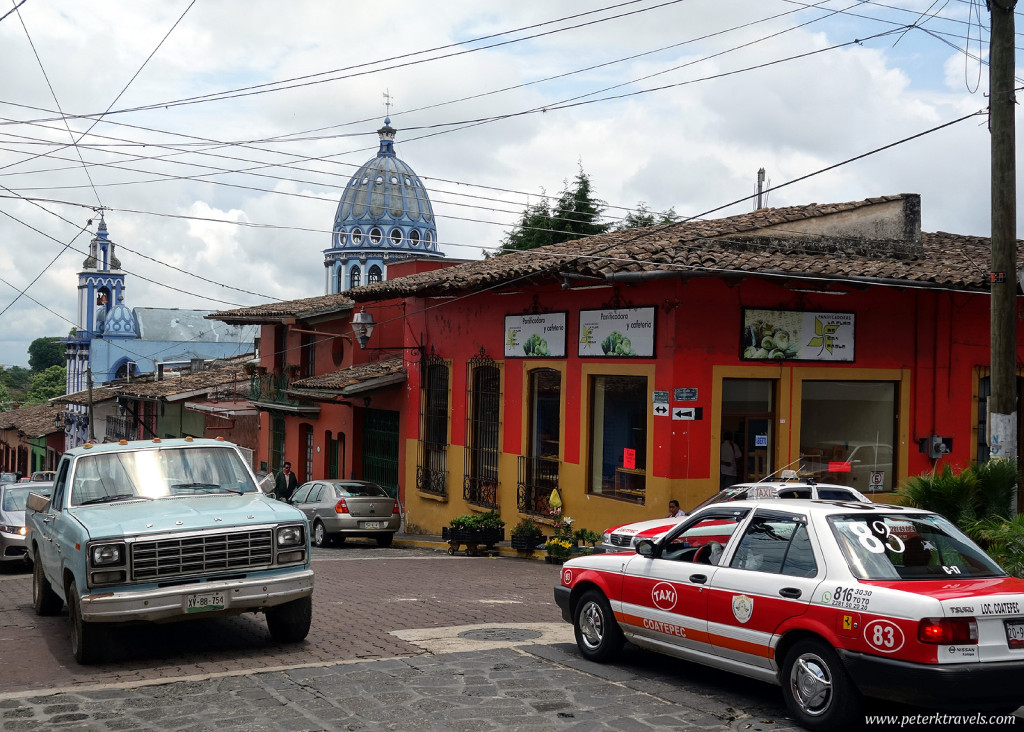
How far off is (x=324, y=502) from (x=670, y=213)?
91.3 ft

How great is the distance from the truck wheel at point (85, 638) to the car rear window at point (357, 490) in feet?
41.8

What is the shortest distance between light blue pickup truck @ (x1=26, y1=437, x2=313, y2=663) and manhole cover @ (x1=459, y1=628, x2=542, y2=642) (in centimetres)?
148

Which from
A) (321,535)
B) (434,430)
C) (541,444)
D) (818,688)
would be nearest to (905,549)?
(818,688)

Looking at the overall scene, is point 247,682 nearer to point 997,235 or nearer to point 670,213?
point 997,235

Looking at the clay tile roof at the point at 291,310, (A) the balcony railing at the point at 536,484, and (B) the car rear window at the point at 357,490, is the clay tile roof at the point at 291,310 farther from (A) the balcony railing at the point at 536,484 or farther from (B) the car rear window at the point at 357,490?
(A) the balcony railing at the point at 536,484

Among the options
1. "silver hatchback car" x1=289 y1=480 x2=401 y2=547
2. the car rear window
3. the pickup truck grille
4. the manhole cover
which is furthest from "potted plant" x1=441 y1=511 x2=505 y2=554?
the pickup truck grille

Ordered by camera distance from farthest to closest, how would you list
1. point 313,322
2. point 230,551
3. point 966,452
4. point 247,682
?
point 313,322, point 966,452, point 230,551, point 247,682

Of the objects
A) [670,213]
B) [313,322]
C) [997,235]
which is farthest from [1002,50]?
[670,213]

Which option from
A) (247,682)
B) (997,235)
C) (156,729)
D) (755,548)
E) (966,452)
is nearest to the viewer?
(156,729)

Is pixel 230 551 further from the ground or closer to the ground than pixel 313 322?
closer to the ground

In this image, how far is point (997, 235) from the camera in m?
11.5

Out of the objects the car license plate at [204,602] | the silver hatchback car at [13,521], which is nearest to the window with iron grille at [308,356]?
the silver hatchback car at [13,521]

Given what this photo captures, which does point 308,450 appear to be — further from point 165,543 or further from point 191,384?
point 165,543

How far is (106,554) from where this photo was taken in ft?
26.9
